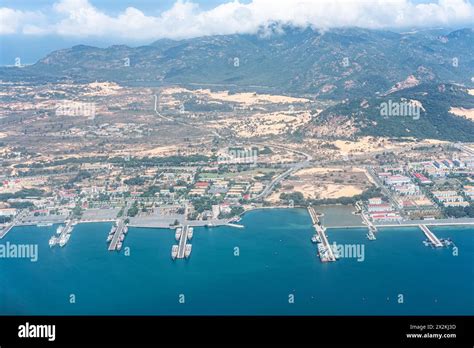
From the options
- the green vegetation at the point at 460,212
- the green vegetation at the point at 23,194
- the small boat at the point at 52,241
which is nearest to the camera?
the small boat at the point at 52,241

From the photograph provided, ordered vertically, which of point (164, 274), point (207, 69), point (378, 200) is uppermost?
point (207, 69)

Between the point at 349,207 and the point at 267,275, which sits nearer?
the point at 267,275

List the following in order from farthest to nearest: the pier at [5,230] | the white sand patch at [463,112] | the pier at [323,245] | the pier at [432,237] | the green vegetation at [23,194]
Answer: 1. the white sand patch at [463,112]
2. the green vegetation at [23,194]
3. the pier at [5,230]
4. the pier at [432,237]
5. the pier at [323,245]

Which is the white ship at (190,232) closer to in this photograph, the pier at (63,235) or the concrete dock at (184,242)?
the concrete dock at (184,242)

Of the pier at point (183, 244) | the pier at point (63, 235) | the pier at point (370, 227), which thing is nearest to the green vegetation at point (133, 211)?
the pier at point (63, 235)

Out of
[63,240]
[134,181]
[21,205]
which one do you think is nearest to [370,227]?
[63,240]
